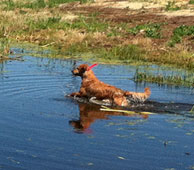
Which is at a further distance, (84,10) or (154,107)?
(84,10)

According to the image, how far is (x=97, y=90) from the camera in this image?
1356 cm

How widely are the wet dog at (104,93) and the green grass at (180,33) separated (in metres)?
12.1

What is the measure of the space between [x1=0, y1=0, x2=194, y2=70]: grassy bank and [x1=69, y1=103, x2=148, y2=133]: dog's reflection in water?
320 inches

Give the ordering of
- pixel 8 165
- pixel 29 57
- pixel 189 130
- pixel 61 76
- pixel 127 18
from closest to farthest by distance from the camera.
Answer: pixel 8 165 → pixel 189 130 → pixel 61 76 → pixel 29 57 → pixel 127 18

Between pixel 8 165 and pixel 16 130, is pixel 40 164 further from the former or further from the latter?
pixel 16 130

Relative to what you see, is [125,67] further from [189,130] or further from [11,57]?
[189,130]

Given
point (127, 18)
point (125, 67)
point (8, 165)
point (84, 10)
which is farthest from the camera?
point (84, 10)

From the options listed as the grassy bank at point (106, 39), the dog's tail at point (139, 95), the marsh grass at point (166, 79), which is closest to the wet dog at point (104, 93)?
the dog's tail at point (139, 95)

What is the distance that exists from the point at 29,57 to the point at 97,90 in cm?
824

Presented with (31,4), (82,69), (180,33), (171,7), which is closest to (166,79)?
(82,69)

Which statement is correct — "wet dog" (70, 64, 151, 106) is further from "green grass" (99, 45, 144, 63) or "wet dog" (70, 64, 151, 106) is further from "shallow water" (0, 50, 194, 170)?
"green grass" (99, 45, 144, 63)

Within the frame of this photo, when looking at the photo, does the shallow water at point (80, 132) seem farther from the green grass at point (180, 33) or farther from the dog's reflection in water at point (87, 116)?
the green grass at point (180, 33)

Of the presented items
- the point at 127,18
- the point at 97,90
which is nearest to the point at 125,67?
the point at 97,90

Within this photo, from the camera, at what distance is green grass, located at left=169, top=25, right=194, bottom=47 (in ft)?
86.1
